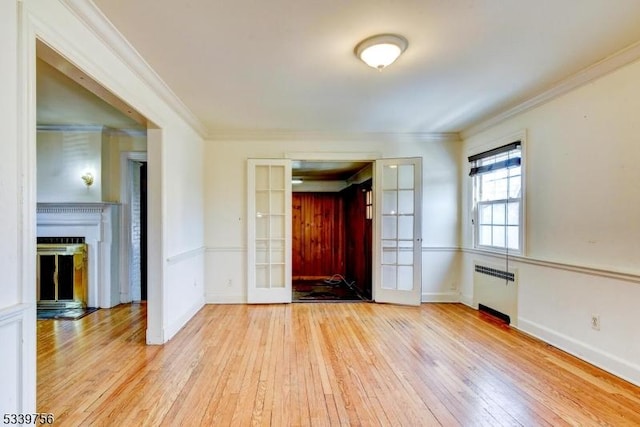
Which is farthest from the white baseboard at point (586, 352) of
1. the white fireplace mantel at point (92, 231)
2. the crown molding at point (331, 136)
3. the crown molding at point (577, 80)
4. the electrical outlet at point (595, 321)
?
the white fireplace mantel at point (92, 231)

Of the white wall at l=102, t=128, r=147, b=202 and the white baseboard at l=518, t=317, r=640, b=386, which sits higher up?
the white wall at l=102, t=128, r=147, b=202

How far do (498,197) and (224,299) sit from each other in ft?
13.1

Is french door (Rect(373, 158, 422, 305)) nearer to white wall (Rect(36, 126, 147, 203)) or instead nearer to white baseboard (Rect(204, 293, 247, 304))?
white baseboard (Rect(204, 293, 247, 304))

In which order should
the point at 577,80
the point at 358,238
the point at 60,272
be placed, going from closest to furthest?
the point at 577,80 → the point at 60,272 → the point at 358,238

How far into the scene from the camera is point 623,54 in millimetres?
2502

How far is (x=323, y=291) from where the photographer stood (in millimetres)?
6133

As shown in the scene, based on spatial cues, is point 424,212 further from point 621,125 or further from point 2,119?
point 2,119

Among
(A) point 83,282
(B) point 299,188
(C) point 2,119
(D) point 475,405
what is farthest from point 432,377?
(B) point 299,188

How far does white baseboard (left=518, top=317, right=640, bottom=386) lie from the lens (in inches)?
98.4

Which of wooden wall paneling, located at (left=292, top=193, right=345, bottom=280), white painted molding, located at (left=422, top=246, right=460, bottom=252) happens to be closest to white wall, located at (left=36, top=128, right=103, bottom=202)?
wooden wall paneling, located at (left=292, top=193, right=345, bottom=280)

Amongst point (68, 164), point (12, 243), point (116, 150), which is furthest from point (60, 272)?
point (12, 243)

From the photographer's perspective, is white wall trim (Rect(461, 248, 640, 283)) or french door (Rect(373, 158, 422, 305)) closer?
white wall trim (Rect(461, 248, 640, 283))

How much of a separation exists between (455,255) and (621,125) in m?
2.69

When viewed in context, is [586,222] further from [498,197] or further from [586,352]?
[498,197]
